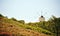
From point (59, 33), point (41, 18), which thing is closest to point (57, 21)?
point (59, 33)

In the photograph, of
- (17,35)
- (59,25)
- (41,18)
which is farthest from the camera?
(41,18)

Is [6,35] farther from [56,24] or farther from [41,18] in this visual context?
[41,18]

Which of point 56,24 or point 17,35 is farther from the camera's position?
point 56,24

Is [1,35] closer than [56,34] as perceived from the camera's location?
Yes

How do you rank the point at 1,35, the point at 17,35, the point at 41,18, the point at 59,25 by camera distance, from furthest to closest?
1. the point at 41,18
2. the point at 59,25
3. the point at 17,35
4. the point at 1,35

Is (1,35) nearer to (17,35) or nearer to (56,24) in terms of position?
(17,35)

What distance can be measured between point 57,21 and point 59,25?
925 mm

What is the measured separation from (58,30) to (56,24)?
1243 mm

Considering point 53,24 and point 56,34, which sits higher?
point 53,24

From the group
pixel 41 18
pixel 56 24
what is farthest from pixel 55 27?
pixel 41 18

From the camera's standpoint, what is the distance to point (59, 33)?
89.2 ft

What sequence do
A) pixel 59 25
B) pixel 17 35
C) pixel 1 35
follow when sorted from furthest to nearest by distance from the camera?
pixel 59 25 → pixel 17 35 → pixel 1 35

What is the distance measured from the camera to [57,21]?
26781mm

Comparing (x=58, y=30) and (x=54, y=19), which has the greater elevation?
(x=54, y=19)
